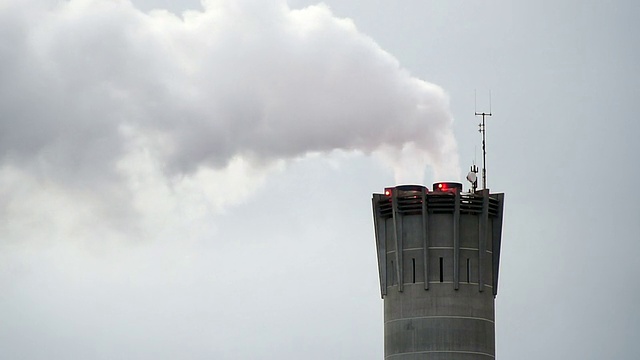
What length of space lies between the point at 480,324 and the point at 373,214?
47.6ft

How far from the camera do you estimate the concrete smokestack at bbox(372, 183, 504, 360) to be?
7303 inches

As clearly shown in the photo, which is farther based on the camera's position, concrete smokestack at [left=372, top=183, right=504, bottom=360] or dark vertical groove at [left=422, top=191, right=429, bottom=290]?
dark vertical groove at [left=422, top=191, right=429, bottom=290]

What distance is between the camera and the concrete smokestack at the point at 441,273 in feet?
609

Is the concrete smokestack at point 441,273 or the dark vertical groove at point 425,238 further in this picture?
the dark vertical groove at point 425,238

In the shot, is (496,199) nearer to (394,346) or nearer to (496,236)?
(496,236)

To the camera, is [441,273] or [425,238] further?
[441,273]

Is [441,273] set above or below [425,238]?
below

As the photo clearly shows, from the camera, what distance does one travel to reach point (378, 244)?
189875 mm

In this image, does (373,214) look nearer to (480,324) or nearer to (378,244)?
(378,244)

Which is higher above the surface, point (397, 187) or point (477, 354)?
point (397, 187)

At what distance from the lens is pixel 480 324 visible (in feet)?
612

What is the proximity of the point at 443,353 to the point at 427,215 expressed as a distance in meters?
12.8

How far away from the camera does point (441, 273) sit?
18625 cm

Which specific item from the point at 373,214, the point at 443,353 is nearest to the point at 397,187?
the point at 373,214
